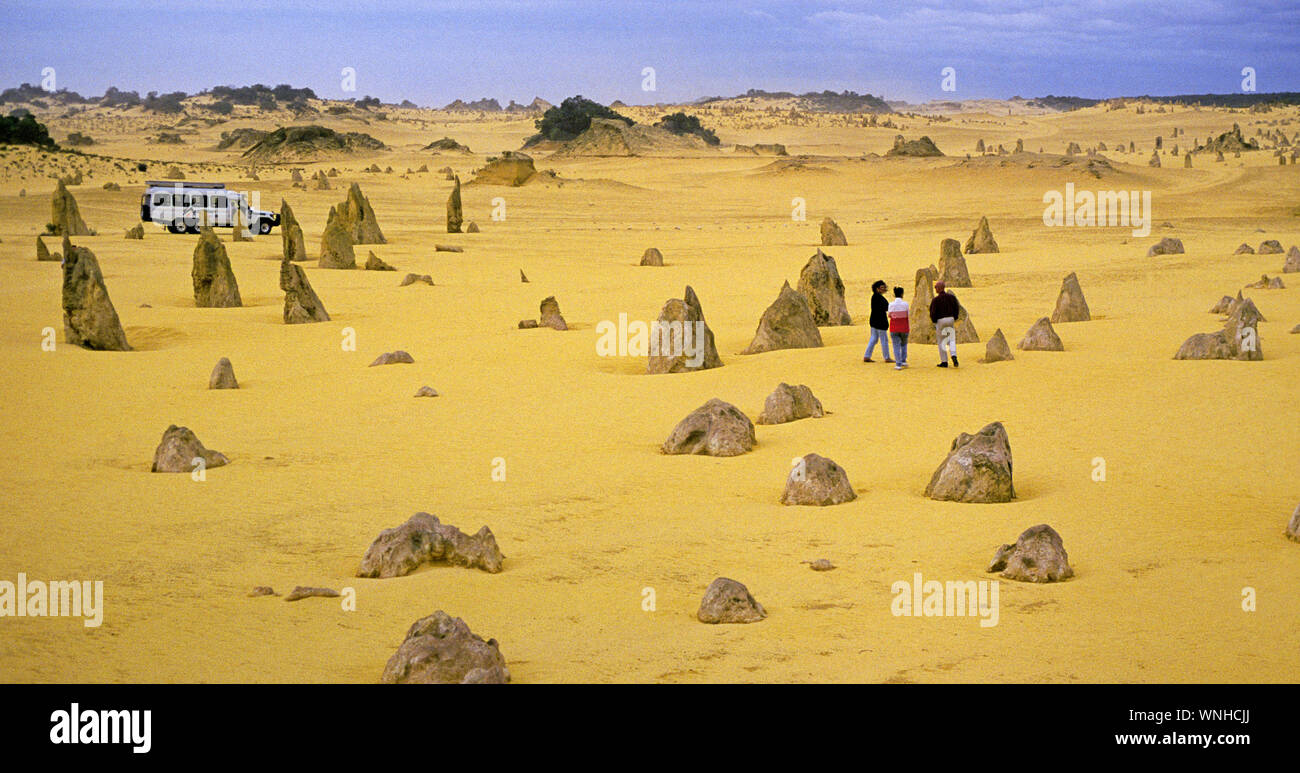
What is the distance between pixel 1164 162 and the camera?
54.5m

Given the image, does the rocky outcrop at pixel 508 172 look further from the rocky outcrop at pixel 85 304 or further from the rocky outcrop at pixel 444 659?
the rocky outcrop at pixel 444 659

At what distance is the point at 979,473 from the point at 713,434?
8.30 feet

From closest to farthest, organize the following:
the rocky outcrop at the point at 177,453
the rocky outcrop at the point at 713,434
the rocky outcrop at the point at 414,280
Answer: the rocky outcrop at the point at 177,453
the rocky outcrop at the point at 713,434
the rocky outcrop at the point at 414,280

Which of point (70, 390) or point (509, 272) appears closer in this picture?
point (70, 390)

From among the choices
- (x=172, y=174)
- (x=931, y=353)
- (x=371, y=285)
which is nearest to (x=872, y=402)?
(x=931, y=353)

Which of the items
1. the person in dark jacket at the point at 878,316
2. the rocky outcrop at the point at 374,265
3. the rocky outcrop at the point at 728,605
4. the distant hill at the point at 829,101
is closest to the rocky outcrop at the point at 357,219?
the rocky outcrop at the point at 374,265

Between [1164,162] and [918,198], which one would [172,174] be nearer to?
[918,198]

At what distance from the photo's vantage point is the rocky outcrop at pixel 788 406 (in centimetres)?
1223

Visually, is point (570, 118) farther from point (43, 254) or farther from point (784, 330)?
point (784, 330)

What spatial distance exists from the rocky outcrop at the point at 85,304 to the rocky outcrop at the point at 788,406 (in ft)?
28.8

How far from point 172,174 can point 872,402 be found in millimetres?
42438

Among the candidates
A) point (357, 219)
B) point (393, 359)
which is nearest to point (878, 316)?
point (393, 359)

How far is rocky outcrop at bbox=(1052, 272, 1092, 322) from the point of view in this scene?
18406 millimetres

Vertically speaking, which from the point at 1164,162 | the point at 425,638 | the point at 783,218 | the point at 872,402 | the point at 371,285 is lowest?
the point at 425,638
